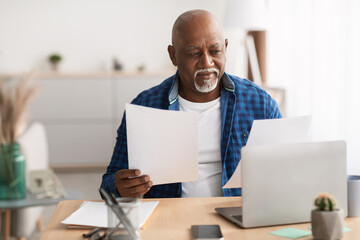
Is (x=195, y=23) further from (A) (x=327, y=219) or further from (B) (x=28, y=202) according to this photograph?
(B) (x=28, y=202)

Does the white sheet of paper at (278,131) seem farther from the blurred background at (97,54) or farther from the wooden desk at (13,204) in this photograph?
the blurred background at (97,54)

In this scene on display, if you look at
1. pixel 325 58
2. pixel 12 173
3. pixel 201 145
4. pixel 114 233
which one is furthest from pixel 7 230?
pixel 325 58

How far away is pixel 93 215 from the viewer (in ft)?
4.97

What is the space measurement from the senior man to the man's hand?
0.27 metres

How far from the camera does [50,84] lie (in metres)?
5.49

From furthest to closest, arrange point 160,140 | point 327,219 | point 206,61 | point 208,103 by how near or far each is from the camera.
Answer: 1. point 208,103
2. point 206,61
3. point 160,140
4. point 327,219

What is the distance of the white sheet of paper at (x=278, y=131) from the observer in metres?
1.62

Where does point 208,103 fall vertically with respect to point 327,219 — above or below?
above

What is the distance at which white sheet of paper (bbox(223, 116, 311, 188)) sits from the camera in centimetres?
162

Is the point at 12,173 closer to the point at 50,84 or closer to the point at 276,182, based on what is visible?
the point at 276,182

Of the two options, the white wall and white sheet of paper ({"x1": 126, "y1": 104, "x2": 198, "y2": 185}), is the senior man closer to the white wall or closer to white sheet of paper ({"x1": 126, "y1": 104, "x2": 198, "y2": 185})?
white sheet of paper ({"x1": 126, "y1": 104, "x2": 198, "y2": 185})

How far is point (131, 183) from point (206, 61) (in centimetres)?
61

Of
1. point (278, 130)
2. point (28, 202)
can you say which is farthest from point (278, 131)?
point (28, 202)

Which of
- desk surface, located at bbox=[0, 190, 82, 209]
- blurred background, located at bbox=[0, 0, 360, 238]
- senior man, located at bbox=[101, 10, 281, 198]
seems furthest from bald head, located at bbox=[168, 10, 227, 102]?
blurred background, located at bbox=[0, 0, 360, 238]
